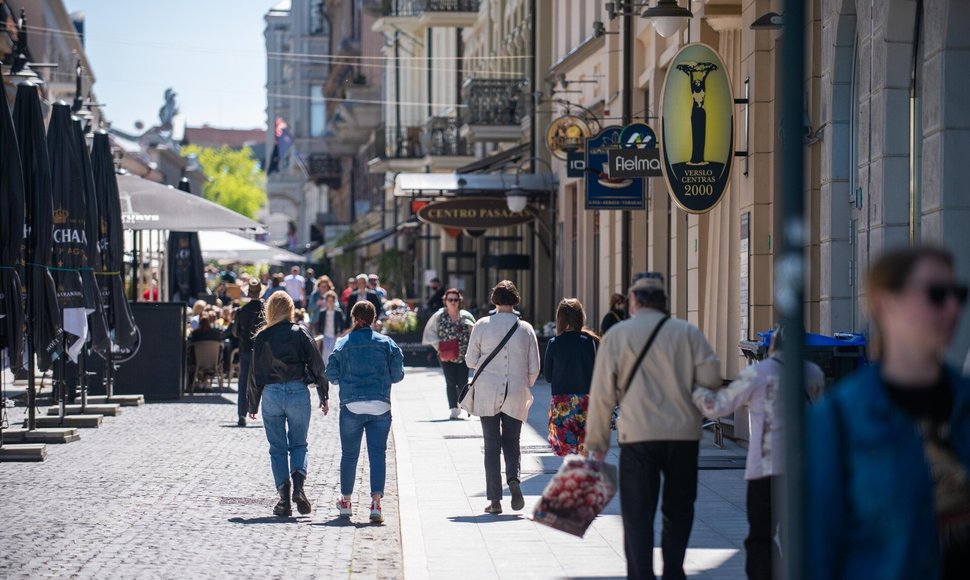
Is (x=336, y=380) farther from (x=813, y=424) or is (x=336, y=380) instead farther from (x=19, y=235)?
(x=813, y=424)

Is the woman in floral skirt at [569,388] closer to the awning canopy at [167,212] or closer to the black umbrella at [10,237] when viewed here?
the black umbrella at [10,237]

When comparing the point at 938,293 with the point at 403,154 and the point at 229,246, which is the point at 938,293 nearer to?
the point at 229,246

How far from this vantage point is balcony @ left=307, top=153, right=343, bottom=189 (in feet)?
306

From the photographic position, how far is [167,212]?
26.1m

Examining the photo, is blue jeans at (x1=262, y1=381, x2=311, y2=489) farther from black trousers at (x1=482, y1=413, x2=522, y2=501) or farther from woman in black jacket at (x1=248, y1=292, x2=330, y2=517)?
black trousers at (x1=482, y1=413, x2=522, y2=501)

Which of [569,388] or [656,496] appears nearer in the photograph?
[656,496]

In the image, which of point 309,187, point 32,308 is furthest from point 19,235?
point 309,187

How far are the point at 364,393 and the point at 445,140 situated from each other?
34.9 m

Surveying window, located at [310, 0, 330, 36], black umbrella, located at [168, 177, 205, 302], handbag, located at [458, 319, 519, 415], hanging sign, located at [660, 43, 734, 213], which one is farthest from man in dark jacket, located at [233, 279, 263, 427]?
window, located at [310, 0, 330, 36]

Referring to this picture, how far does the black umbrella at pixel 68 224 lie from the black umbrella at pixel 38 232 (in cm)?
114

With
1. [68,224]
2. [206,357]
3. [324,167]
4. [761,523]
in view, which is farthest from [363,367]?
[324,167]

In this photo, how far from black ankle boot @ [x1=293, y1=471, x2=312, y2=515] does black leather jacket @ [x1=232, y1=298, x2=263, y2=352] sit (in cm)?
691

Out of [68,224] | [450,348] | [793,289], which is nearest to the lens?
[793,289]

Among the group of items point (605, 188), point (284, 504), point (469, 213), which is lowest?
point (284, 504)
